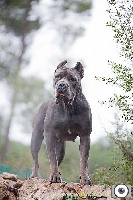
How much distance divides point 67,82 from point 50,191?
3.26 feet

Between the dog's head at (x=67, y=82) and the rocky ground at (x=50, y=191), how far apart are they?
2.54 ft

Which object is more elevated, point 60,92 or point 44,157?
point 44,157

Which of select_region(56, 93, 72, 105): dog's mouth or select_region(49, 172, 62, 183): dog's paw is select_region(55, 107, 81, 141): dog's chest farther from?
select_region(49, 172, 62, 183): dog's paw

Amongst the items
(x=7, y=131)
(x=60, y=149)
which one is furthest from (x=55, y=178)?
(x=7, y=131)

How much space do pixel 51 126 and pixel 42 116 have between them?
0.46m

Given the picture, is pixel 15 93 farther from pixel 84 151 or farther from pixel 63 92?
pixel 63 92

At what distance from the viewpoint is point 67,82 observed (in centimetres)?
377

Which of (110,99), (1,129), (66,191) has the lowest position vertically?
(66,191)

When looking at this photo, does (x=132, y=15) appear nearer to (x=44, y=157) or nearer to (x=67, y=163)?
(x=44, y=157)

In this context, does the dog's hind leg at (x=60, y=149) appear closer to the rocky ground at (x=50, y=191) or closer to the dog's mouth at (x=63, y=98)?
the rocky ground at (x=50, y=191)

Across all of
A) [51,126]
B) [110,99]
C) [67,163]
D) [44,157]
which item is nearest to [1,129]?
[44,157]

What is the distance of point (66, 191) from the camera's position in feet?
11.9

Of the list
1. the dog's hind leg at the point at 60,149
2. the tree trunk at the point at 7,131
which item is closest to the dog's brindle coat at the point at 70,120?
the dog's hind leg at the point at 60,149

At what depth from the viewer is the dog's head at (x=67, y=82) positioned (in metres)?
3.71
